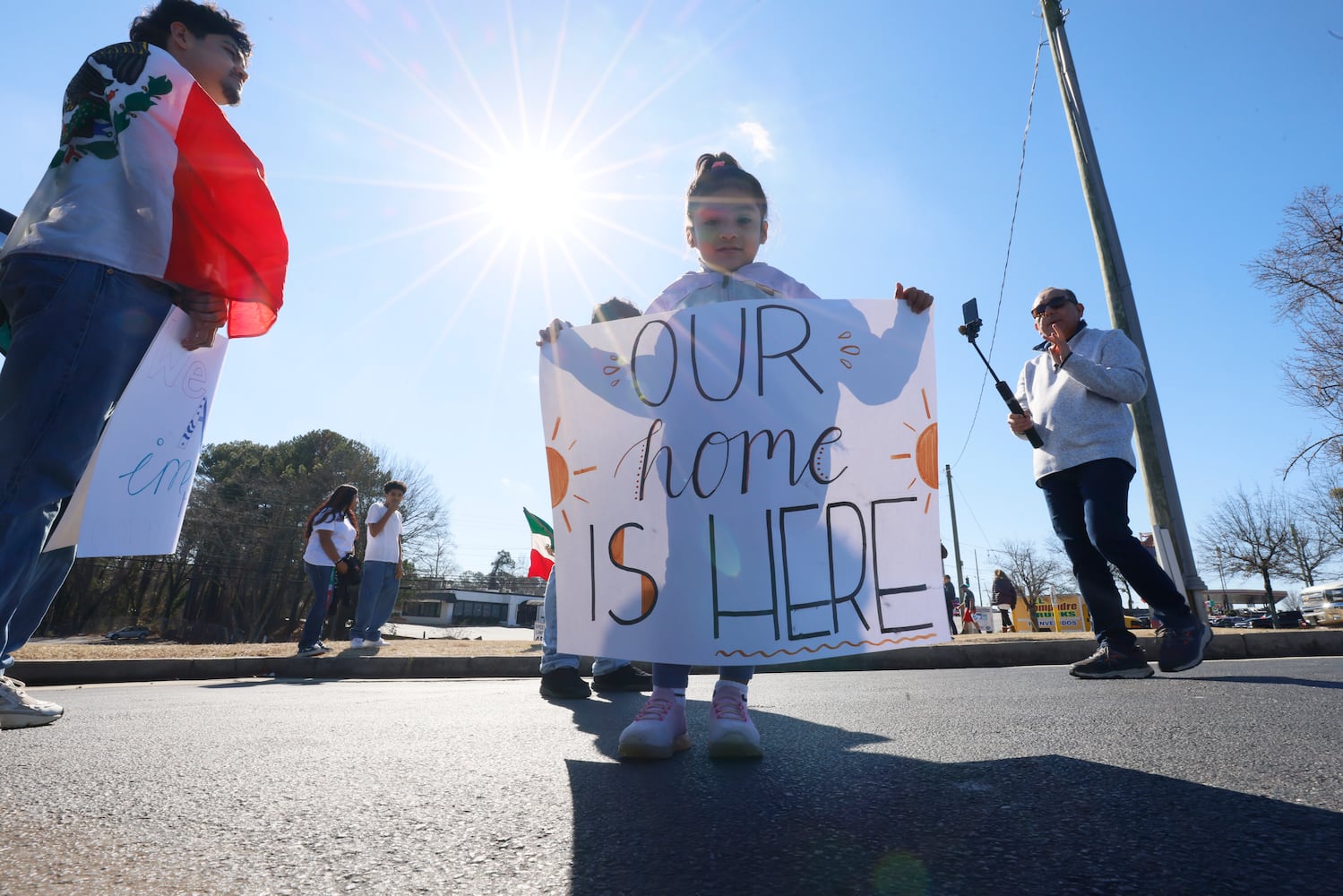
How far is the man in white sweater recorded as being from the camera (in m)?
3.31

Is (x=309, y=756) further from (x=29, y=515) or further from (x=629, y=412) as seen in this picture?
(x=629, y=412)

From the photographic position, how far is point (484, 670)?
6.16 metres

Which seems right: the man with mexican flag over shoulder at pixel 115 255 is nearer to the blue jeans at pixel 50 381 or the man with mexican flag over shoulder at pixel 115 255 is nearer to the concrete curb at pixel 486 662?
the blue jeans at pixel 50 381

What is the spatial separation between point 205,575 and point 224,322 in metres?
30.0

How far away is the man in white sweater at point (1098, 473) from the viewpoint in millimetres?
3314

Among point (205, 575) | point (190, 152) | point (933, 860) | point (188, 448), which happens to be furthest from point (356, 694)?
point (205, 575)

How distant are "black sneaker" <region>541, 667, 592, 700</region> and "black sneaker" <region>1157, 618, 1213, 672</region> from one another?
264cm

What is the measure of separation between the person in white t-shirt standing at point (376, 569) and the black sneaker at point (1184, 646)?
612cm

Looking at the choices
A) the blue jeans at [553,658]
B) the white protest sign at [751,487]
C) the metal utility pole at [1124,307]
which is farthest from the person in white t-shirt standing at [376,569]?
the metal utility pole at [1124,307]

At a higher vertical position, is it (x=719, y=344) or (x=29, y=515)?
(x=719, y=344)

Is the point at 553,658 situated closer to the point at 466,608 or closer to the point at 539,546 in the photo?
the point at 539,546

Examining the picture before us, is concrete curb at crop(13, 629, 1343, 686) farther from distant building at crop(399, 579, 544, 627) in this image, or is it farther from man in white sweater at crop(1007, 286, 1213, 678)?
distant building at crop(399, 579, 544, 627)

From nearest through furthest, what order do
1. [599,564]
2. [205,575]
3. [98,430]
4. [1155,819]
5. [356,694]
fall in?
1. [1155,819]
2. [98,430]
3. [599,564]
4. [356,694]
5. [205,575]

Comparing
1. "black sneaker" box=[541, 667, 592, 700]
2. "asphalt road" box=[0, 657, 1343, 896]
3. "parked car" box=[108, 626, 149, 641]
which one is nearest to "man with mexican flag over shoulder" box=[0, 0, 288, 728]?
"asphalt road" box=[0, 657, 1343, 896]
